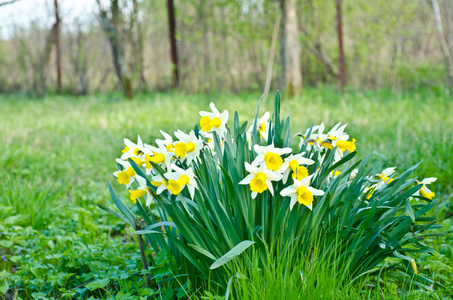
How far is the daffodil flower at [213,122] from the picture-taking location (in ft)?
4.93

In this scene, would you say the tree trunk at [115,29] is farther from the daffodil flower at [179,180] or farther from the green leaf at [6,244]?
the daffodil flower at [179,180]

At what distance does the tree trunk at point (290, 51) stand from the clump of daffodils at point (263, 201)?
19.2 feet

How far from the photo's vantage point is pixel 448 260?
183 cm

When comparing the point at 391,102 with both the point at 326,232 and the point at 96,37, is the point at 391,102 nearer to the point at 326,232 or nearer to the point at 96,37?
the point at 326,232

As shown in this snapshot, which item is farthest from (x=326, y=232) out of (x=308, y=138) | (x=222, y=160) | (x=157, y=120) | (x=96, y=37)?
(x=96, y=37)

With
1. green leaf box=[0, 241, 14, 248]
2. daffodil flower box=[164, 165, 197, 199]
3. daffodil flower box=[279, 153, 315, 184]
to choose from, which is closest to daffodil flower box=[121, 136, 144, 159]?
daffodil flower box=[164, 165, 197, 199]

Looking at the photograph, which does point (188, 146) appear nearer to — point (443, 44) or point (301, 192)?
point (301, 192)

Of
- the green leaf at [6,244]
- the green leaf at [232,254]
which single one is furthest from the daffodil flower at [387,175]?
the green leaf at [6,244]

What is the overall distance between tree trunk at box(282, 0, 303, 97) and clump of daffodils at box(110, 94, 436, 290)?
5.86 meters

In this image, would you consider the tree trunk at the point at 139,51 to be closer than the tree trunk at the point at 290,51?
No

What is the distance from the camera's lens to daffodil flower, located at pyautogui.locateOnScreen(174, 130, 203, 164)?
56.6 inches

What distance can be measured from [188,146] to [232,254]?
1.31 feet

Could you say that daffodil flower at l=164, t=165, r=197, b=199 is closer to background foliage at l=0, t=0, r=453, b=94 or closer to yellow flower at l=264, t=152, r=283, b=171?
yellow flower at l=264, t=152, r=283, b=171

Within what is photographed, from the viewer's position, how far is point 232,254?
1.31 metres
